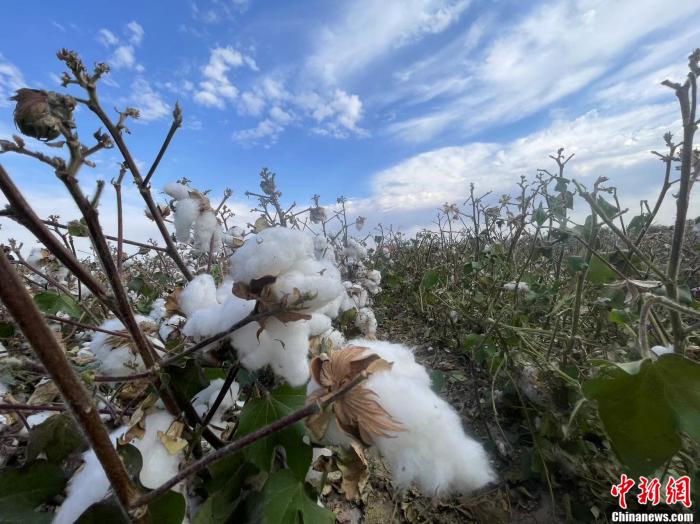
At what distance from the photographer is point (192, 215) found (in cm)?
103

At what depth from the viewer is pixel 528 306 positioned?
7.10 feet

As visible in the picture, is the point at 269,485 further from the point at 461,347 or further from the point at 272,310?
the point at 461,347

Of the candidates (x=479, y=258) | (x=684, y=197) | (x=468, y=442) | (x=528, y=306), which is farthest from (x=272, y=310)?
(x=479, y=258)

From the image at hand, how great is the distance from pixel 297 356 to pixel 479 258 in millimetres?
2638

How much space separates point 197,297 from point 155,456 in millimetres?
303

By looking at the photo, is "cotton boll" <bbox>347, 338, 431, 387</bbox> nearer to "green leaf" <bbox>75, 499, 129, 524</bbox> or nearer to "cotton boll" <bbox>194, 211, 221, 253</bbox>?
"green leaf" <bbox>75, 499, 129, 524</bbox>

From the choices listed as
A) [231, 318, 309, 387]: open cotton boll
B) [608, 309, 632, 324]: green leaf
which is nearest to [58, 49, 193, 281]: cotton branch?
[231, 318, 309, 387]: open cotton boll

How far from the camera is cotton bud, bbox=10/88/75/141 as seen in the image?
0.49 m

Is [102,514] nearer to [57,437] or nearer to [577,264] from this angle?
[57,437]

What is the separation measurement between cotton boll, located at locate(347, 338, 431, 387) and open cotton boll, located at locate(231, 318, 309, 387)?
0.12m

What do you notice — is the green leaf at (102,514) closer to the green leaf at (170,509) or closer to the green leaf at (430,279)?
the green leaf at (170,509)

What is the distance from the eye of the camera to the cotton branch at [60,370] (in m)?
0.39

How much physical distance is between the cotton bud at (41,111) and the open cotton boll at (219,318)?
34 cm

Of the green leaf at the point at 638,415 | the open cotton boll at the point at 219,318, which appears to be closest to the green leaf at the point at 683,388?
the green leaf at the point at 638,415
